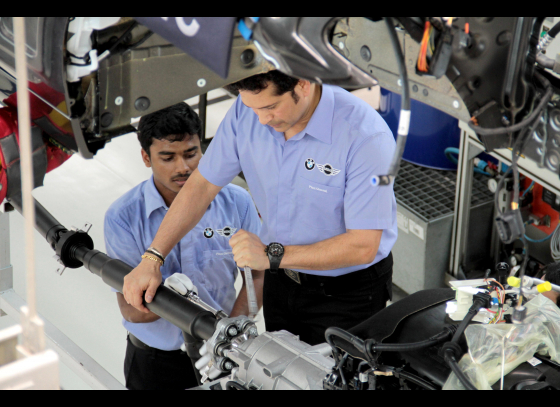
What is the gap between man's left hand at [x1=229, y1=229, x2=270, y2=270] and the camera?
1975 millimetres

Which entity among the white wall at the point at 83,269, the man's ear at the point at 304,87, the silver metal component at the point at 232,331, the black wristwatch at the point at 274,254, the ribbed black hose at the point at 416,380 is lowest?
the white wall at the point at 83,269

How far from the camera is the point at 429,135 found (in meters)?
3.95

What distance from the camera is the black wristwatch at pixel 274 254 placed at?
6.66ft

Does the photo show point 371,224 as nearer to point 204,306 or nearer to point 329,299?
point 329,299

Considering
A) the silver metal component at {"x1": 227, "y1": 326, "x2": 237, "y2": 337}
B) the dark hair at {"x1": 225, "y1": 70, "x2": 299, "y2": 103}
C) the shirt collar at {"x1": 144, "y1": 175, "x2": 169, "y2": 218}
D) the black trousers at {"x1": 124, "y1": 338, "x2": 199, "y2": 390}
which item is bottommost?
the black trousers at {"x1": 124, "y1": 338, "x2": 199, "y2": 390}

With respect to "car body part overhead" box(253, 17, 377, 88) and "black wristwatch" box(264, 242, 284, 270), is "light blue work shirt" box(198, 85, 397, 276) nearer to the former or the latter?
"black wristwatch" box(264, 242, 284, 270)

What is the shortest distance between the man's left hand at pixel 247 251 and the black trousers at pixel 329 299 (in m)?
0.40

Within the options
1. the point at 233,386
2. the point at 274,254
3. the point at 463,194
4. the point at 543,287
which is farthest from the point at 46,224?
the point at 463,194

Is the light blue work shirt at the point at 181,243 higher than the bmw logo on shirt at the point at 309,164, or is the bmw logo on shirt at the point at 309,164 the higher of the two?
the bmw logo on shirt at the point at 309,164

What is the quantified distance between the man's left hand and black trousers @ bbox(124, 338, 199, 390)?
55 centimetres

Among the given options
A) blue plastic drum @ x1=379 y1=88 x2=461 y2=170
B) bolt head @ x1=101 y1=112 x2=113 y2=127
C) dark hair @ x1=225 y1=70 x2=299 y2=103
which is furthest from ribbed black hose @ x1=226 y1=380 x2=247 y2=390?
blue plastic drum @ x1=379 y1=88 x2=461 y2=170

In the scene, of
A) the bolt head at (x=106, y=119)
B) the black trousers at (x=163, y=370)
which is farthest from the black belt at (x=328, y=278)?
the bolt head at (x=106, y=119)

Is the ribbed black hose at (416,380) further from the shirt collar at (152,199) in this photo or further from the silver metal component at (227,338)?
the shirt collar at (152,199)
